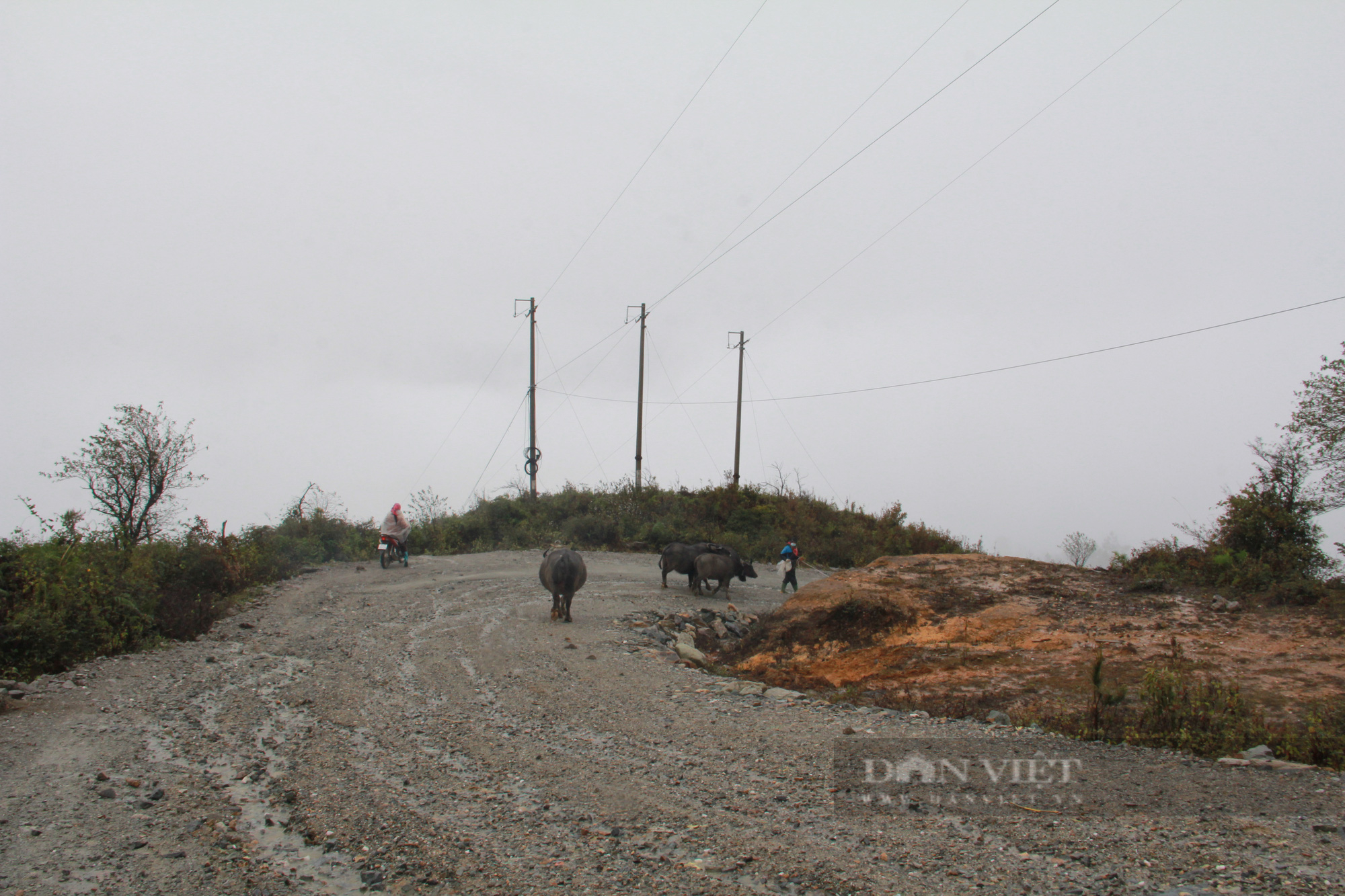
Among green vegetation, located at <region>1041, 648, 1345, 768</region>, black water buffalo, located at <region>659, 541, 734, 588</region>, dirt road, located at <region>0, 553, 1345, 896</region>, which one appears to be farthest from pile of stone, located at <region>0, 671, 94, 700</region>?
black water buffalo, located at <region>659, 541, 734, 588</region>

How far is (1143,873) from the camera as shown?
4.01 metres

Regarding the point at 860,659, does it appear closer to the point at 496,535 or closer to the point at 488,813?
the point at 488,813

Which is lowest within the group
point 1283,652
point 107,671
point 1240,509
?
point 107,671

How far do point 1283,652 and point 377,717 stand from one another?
9.90 m

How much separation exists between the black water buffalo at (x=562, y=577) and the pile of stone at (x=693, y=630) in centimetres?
112

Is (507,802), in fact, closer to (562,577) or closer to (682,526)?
(562,577)

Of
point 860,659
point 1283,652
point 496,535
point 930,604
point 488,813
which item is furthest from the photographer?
point 496,535

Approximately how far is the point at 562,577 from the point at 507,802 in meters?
7.69

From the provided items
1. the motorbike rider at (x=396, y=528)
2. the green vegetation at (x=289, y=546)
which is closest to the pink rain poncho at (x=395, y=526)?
the motorbike rider at (x=396, y=528)

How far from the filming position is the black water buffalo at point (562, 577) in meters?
12.8

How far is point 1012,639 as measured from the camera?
33.1 ft

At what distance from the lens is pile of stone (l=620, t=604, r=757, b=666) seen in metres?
11.3

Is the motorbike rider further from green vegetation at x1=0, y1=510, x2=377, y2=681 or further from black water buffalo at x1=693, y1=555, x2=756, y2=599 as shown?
black water buffalo at x1=693, y1=555, x2=756, y2=599

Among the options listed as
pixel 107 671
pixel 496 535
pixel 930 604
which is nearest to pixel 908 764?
pixel 930 604
